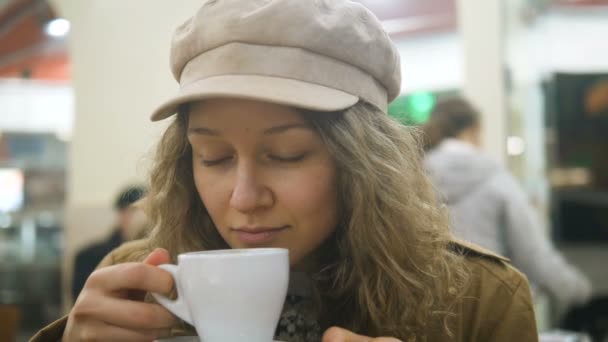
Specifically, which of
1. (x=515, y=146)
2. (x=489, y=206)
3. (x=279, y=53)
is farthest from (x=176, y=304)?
(x=515, y=146)

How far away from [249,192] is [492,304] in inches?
17.2

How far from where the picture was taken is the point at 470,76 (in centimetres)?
395

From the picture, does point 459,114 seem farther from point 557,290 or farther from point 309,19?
point 309,19

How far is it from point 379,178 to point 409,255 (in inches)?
Answer: 4.3

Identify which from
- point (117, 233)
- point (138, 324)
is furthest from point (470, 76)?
point (138, 324)

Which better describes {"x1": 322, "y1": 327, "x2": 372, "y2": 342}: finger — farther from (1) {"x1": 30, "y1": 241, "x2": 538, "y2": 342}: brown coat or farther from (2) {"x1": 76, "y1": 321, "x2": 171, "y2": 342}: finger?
(1) {"x1": 30, "y1": 241, "x2": 538, "y2": 342}: brown coat

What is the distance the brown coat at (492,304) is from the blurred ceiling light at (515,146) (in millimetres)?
2913

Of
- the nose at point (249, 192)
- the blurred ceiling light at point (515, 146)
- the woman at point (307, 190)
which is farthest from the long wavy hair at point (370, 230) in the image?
the blurred ceiling light at point (515, 146)

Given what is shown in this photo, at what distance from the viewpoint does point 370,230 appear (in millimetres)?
888

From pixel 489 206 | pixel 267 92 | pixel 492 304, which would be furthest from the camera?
pixel 489 206

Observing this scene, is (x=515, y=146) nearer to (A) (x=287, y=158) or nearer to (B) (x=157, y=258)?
(A) (x=287, y=158)

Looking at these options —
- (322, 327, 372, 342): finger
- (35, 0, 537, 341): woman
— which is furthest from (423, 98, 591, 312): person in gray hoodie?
(322, 327, 372, 342): finger

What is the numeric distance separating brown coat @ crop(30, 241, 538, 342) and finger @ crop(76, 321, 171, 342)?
34cm

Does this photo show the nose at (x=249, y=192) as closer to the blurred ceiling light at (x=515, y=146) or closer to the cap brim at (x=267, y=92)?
the cap brim at (x=267, y=92)
